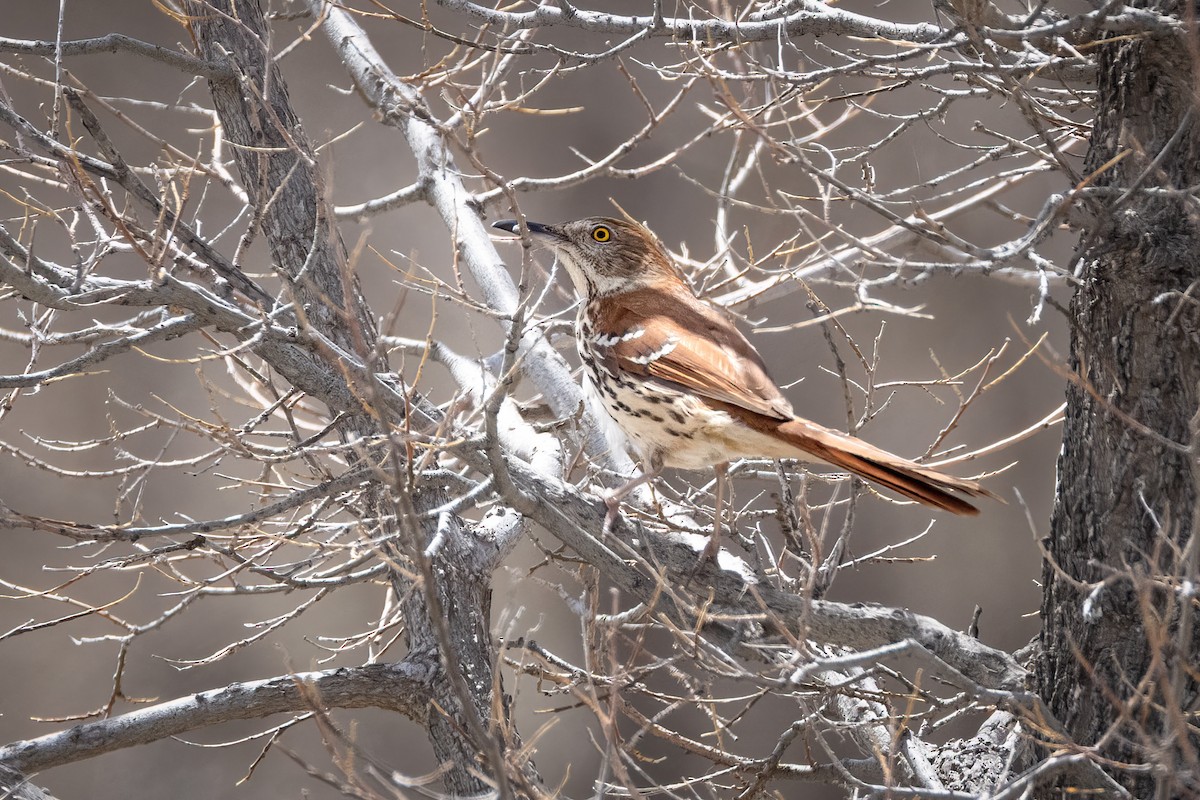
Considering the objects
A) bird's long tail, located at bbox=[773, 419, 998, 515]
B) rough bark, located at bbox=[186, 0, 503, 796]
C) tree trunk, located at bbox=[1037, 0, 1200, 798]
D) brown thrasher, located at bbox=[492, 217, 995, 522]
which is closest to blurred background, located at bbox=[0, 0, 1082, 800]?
rough bark, located at bbox=[186, 0, 503, 796]

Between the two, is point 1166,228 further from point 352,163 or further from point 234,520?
point 352,163

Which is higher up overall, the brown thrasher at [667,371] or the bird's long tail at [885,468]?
the brown thrasher at [667,371]

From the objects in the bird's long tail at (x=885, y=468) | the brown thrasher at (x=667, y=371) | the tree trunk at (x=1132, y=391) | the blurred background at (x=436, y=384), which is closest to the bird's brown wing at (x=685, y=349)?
the brown thrasher at (x=667, y=371)

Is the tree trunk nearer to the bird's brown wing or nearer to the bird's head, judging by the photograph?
the bird's brown wing

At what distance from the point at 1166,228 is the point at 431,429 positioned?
1761 mm

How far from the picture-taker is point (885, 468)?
241 cm

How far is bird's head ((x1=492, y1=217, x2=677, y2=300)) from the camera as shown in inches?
143

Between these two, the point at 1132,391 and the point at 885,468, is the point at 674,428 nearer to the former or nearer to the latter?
the point at 885,468

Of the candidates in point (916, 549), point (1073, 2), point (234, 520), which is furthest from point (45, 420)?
point (1073, 2)

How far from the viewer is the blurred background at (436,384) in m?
6.62

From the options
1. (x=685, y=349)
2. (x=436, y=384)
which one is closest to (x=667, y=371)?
(x=685, y=349)

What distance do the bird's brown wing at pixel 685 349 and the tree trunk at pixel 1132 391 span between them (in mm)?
788

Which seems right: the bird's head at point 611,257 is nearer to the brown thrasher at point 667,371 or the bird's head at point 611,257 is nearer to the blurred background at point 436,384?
the brown thrasher at point 667,371

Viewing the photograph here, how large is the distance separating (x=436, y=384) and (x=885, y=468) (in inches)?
210
